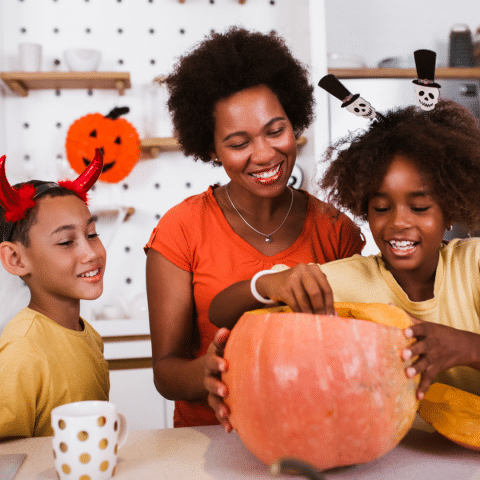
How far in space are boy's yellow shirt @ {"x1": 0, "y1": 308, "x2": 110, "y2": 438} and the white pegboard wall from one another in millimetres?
1283

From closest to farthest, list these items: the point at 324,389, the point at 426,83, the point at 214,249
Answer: the point at 324,389, the point at 426,83, the point at 214,249

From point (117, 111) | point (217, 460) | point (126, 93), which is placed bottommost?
point (217, 460)

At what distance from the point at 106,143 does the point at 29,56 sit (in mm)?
568

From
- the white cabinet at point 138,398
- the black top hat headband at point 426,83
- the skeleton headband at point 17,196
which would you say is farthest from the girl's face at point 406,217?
the white cabinet at point 138,398

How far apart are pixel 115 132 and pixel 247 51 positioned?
110 centimetres

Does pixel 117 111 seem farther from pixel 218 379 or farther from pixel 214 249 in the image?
pixel 218 379

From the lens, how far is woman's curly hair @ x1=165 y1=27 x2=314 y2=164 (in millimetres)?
1100

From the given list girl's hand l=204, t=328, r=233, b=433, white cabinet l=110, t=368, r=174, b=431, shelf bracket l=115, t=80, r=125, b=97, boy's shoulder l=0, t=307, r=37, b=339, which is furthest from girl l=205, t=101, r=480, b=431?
shelf bracket l=115, t=80, r=125, b=97

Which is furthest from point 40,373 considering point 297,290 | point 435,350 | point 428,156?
point 428,156

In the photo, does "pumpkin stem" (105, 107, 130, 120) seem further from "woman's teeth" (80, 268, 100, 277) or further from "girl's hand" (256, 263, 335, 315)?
"girl's hand" (256, 263, 335, 315)

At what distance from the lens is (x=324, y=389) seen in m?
0.55

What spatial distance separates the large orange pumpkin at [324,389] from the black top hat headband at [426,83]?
0.48 meters

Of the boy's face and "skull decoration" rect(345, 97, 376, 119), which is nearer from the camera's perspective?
"skull decoration" rect(345, 97, 376, 119)

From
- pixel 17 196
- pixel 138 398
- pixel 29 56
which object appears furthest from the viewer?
pixel 29 56
